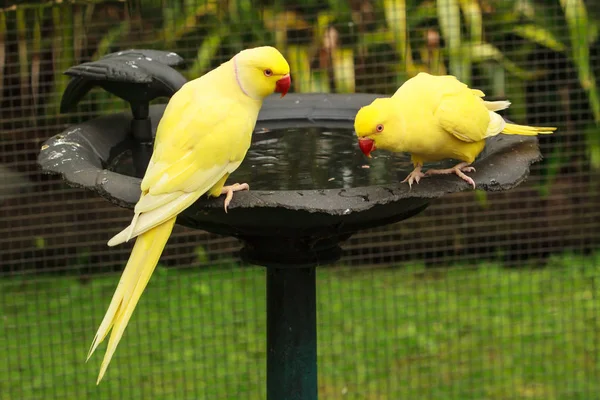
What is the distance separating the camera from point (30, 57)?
13.9 ft

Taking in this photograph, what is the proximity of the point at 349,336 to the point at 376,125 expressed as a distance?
82.4 inches

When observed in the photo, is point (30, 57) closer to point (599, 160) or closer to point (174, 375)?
point (174, 375)

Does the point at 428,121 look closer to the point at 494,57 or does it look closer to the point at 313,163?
the point at 313,163

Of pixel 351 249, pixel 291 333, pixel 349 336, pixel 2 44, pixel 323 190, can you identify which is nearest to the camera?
pixel 323 190

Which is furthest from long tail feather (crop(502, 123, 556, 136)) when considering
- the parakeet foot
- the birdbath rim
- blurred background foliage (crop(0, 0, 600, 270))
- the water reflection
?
blurred background foliage (crop(0, 0, 600, 270))

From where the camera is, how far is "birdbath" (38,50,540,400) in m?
1.83

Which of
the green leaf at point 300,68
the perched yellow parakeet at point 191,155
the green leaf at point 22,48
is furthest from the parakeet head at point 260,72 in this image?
the green leaf at point 22,48

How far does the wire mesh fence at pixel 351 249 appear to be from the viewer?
374cm

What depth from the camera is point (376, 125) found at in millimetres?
1967

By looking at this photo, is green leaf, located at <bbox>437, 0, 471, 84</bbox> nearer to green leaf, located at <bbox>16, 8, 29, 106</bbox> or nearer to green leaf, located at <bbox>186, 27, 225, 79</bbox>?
green leaf, located at <bbox>186, 27, 225, 79</bbox>

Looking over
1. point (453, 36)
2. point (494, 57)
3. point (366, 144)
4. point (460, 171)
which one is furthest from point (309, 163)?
point (494, 57)

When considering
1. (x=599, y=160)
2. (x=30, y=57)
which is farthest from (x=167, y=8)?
(x=599, y=160)

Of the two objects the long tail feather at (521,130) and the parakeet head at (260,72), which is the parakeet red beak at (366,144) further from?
the long tail feather at (521,130)

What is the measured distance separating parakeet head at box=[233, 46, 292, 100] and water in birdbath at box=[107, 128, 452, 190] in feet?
0.78
